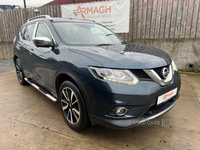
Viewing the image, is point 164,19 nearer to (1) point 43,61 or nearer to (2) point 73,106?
(1) point 43,61

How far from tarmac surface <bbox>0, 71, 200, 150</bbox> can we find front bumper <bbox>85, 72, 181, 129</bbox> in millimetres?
429

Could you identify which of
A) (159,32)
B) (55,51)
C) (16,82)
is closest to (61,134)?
(55,51)

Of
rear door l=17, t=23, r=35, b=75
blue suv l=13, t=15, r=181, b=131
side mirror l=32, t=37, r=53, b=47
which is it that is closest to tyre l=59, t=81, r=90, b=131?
blue suv l=13, t=15, r=181, b=131

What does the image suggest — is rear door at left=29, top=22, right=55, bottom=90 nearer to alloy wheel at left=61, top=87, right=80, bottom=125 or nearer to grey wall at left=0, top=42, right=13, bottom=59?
alloy wheel at left=61, top=87, right=80, bottom=125

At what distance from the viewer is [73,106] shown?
2043 millimetres

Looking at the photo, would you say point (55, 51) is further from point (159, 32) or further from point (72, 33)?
point (159, 32)

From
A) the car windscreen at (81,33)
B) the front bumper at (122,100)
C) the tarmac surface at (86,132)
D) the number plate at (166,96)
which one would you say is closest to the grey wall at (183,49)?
the tarmac surface at (86,132)

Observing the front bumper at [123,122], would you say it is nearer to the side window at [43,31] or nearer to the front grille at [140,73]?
the front grille at [140,73]

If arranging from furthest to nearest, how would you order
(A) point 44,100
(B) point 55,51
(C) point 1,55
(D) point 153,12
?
1. (C) point 1,55
2. (D) point 153,12
3. (A) point 44,100
4. (B) point 55,51

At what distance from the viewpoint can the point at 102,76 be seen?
1.62 metres

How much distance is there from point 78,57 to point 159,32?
14.2 ft

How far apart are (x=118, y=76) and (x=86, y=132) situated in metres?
1.05

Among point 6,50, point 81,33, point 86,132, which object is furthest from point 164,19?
point 6,50

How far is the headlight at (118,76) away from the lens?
160 cm
